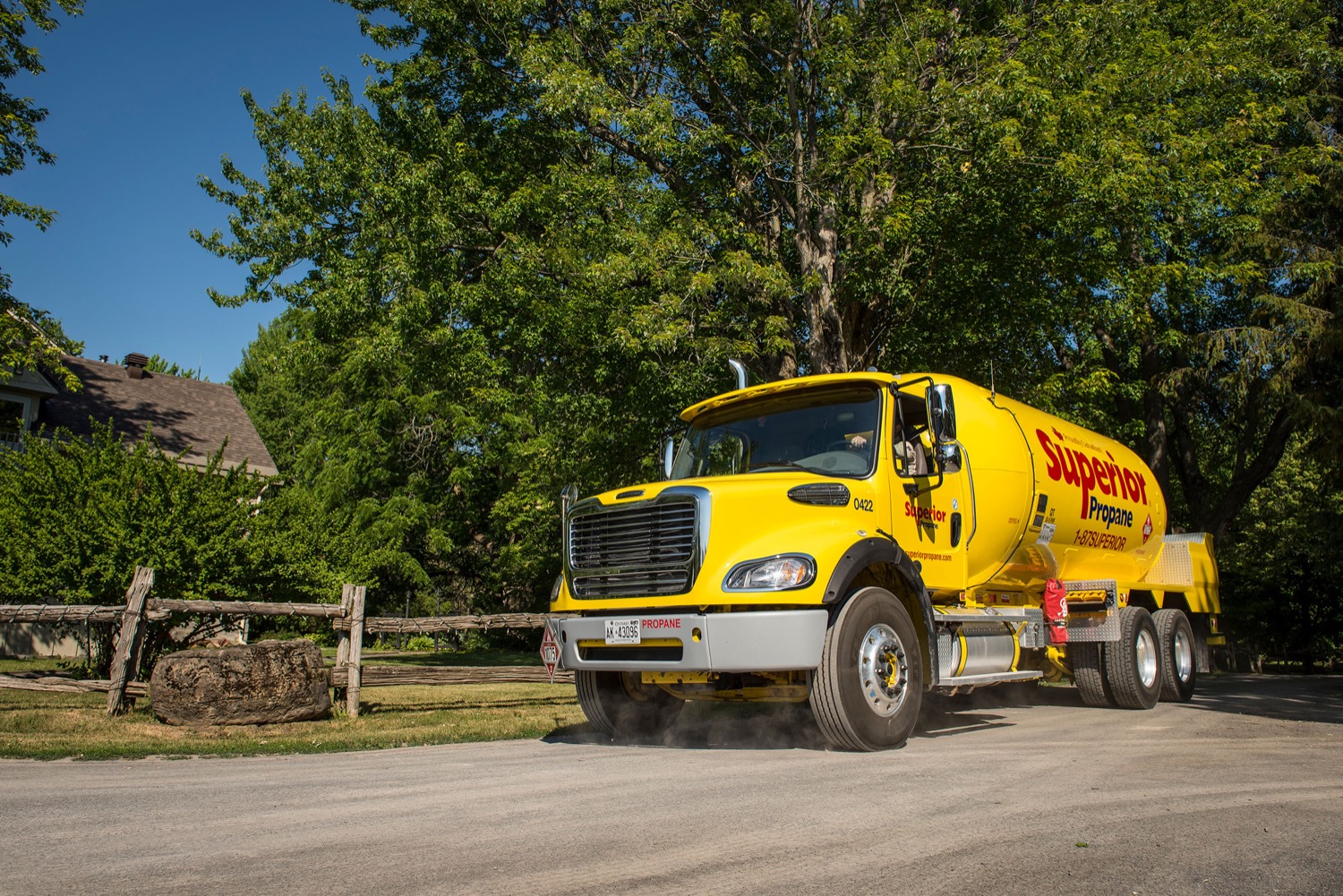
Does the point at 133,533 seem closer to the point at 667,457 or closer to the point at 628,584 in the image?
the point at 667,457

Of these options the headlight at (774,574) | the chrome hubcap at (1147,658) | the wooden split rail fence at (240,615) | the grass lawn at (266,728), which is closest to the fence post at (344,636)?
the wooden split rail fence at (240,615)

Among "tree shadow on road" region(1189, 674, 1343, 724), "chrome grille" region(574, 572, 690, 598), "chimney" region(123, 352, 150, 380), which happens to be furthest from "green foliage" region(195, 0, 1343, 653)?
"chimney" region(123, 352, 150, 380)

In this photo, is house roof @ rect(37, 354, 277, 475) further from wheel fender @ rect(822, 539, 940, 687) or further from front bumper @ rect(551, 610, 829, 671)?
wheel fender @ rect(822, 539, 940, 687)

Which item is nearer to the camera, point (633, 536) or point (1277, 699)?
point (633, 536)

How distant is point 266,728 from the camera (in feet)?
30.3

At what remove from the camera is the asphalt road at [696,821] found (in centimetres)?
348

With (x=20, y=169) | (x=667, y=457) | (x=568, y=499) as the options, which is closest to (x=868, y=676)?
(x=568, y=499)

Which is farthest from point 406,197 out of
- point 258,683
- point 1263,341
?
point 1263,341

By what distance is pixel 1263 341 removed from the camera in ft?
63.8

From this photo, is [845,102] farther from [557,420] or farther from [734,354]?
[557,420]

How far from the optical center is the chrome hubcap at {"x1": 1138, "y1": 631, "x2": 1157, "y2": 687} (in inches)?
440

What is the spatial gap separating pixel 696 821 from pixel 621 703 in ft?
13.2

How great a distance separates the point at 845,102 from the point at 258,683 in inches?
499

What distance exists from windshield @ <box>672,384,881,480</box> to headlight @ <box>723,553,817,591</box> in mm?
1293
